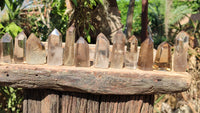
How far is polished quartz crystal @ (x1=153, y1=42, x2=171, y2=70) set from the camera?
1189 mm

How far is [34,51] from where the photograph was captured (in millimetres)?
1229

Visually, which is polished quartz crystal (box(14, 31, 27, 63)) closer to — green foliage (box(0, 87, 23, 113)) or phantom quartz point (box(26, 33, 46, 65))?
phantom quartz point (box(26, 33, 46, 65))

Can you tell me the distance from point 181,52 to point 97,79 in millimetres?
544

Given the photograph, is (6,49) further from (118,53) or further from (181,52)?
(181,52)

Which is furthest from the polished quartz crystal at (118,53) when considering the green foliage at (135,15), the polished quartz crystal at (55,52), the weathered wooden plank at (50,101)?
the green foliage at (135,15)

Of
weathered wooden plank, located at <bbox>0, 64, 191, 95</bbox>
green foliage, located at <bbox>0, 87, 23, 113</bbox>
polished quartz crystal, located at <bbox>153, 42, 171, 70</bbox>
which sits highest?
polished quartz crystal, located at <bbox>153, 42, 171, 70</bbox>

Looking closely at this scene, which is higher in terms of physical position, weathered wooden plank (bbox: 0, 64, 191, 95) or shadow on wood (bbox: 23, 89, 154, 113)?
weathered wooden plank (bbox: 0, 64, 191, 95)

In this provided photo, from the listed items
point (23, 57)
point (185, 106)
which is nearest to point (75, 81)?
point (23, 57)

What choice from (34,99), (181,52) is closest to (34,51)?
(34,99)

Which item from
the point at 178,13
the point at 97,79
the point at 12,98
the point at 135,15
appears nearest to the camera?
the point at 97,79

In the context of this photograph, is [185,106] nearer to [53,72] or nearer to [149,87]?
[149,87]

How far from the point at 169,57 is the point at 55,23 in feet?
9.68

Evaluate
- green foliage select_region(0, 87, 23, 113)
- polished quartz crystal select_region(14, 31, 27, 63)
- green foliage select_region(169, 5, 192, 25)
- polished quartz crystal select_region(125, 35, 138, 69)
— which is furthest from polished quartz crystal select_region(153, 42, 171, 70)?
green foliage select_region(169, 5, 192, 25)

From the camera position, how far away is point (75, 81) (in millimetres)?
1154
